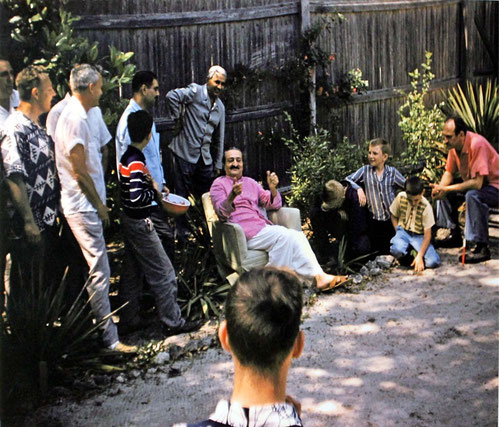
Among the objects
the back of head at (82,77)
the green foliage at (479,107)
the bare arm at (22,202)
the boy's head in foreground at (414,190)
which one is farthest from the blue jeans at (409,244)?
the bare arm at (22,202)

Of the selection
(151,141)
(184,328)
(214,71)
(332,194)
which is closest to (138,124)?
(151,141)

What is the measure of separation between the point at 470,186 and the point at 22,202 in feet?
9.97

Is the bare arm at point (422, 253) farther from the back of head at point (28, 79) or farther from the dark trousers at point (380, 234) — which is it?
the back of head at point (28, 79)

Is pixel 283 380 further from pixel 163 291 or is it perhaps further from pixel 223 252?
pixel 223 252

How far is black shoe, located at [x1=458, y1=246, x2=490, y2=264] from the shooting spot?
5.71 m

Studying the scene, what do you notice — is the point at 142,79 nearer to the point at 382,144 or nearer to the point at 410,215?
the point at 382,144

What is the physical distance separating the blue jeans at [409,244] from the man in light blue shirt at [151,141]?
1.69 m

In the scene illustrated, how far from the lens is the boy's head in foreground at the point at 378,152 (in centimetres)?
599

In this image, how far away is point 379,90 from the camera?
20.1ft

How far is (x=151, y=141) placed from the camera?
16.4 feet

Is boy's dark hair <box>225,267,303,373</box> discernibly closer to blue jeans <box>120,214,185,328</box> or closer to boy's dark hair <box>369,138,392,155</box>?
blue jeans <box>120,214,185,328</box>

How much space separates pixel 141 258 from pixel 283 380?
Result: 8.84ft

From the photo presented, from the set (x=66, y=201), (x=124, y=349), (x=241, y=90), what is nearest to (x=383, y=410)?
(x=124, y=349)

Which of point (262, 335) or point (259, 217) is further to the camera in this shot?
point (259, 217)
